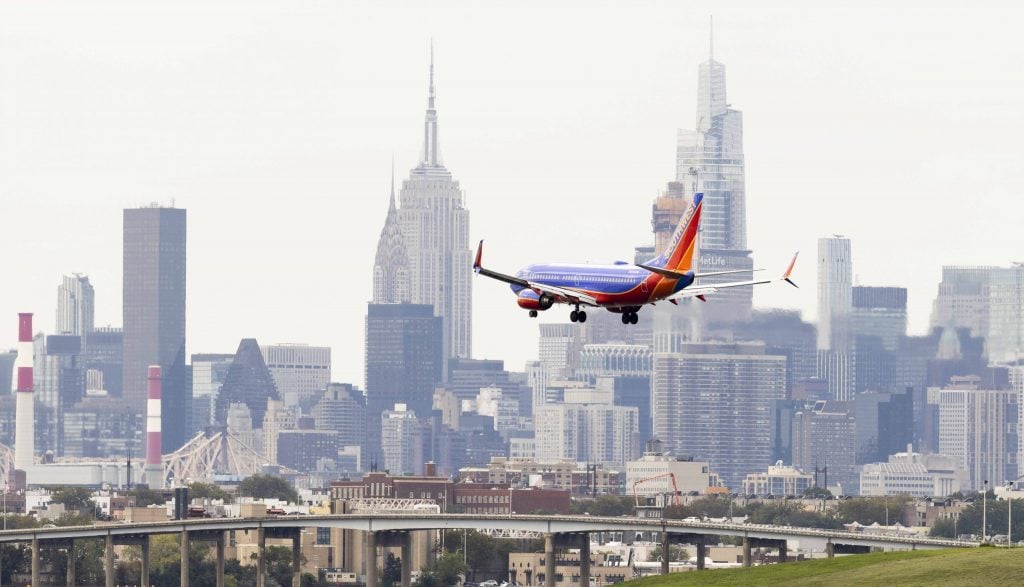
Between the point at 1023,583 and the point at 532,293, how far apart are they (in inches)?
1155

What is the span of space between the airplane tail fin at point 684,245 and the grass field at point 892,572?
1525 centimetres

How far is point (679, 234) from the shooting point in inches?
5881

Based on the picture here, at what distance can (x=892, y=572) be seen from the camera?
13662cm

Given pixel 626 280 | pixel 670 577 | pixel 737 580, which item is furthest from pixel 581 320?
pixel 670 577

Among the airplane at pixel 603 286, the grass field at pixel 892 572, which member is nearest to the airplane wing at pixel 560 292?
the airplane at pixel 603 286

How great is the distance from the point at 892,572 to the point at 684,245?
68.8 feet

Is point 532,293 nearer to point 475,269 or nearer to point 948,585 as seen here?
point 475,269

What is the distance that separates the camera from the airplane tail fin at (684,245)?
147m

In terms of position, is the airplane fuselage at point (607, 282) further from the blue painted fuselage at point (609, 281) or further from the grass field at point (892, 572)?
the grass field at point (892, 572)

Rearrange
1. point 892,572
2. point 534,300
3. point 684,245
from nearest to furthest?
1. point 892,572
2. point 534,300
3. point 684,245

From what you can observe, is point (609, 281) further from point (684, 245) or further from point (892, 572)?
point (892, 572)

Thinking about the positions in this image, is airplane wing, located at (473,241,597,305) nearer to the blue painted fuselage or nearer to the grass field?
the blue painted fuselage

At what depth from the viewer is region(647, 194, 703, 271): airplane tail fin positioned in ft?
482

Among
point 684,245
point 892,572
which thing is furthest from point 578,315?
point 892,572
